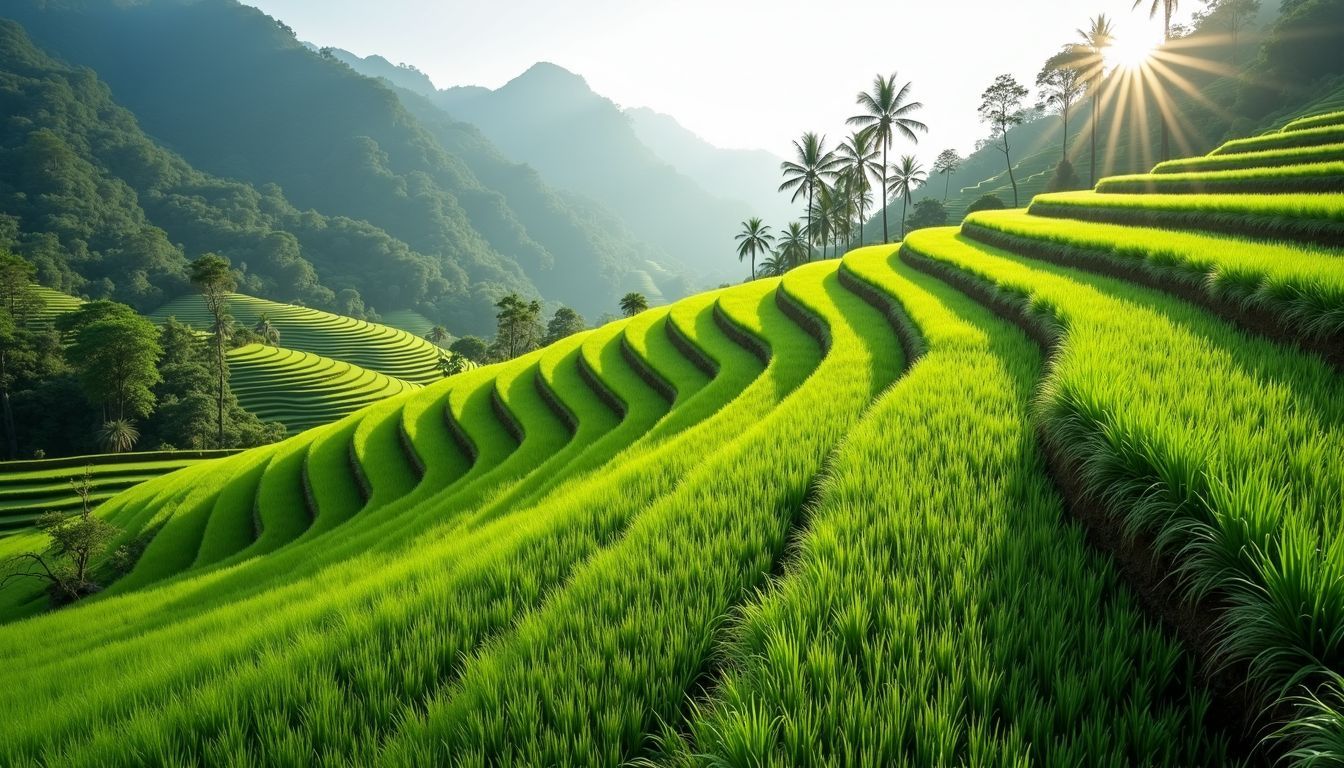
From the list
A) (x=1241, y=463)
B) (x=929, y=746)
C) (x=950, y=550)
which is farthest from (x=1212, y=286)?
(x=929, y=746)

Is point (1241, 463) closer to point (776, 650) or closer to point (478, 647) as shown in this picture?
point (776, 650)

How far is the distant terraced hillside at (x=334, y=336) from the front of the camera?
84.5 meters

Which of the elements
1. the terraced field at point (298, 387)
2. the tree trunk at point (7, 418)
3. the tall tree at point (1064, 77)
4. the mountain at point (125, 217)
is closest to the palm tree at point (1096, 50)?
the tall tree at point (1064, 77)

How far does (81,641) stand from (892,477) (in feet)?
40.3

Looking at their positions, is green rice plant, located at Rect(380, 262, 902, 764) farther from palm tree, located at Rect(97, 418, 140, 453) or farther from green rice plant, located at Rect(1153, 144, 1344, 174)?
palm tree, located at Rect(97, 418, 140, 453)

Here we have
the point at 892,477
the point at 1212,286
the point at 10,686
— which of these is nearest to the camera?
the point at 892,477

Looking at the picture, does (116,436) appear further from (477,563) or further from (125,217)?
(125,217)

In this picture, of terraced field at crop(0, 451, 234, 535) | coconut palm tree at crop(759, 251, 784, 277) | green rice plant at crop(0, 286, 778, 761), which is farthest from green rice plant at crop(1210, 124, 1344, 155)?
terraced field at crop(0, 451, 234, 535)

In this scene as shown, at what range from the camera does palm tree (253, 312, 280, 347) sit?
87375 mm

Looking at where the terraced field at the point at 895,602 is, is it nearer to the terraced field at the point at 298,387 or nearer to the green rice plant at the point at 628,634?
the green rice plant at the point at 628,634

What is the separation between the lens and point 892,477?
14.3 ft

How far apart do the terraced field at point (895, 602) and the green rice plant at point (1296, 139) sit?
13.4 meters

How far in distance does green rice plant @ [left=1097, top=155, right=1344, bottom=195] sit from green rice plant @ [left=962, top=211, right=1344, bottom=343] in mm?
3116

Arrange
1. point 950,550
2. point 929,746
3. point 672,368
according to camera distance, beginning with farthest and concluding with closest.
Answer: point 672,368, point 950,550, point 929,746
